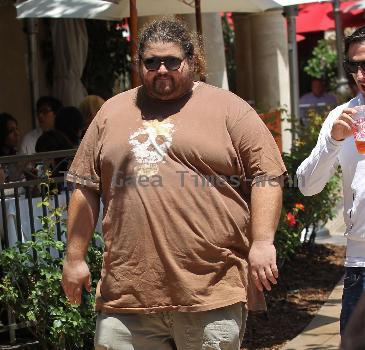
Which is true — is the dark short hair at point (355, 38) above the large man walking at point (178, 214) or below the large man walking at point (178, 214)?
above

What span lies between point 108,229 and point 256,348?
310 cm

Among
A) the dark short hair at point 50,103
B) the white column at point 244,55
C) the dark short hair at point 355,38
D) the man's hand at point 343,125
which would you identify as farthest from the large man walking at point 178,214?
the white column at point 244,55

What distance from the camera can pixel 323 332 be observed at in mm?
7223

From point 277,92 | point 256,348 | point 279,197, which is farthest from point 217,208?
point 277,92

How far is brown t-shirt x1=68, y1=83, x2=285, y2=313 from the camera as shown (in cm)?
391

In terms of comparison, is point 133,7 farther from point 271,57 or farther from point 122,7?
point 271,57

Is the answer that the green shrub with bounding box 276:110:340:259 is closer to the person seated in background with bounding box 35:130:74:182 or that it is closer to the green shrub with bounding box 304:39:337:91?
the person seated in background with bounding box 35:130:74:182

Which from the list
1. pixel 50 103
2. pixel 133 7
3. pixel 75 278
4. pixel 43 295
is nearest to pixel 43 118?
pixel 50 103

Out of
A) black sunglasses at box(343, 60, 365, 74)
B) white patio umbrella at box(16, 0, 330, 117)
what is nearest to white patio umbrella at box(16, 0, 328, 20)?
white patio umbrella at box(16, 0, 330, 117)

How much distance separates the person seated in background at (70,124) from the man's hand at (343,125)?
4.86m

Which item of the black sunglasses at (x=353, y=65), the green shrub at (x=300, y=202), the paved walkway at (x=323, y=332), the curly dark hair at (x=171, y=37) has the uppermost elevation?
the curly dark hair at (x=171, y=37)

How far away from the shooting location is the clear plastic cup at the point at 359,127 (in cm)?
403

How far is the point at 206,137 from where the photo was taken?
3.96 m

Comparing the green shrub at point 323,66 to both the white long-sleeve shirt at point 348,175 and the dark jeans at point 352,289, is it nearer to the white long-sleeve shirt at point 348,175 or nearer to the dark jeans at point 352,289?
the white long-sleeve shirt at point 348,175
